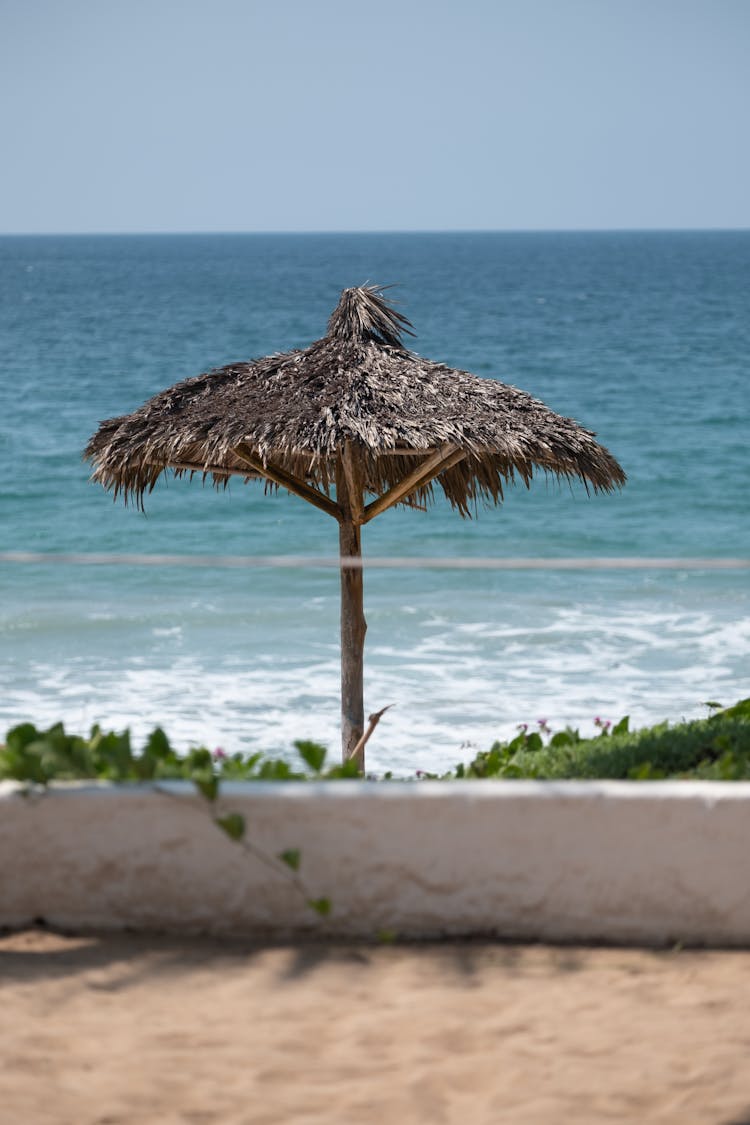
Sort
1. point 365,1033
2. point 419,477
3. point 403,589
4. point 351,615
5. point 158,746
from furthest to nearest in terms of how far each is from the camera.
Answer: point 403,589 < point 351,615 < point 419,477 < point 158,746 < point 365,1033

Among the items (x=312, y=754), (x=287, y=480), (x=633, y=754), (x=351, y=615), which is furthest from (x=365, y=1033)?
(x=287, y=480)

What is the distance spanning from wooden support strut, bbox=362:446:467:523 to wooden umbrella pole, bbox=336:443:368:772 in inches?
4.4

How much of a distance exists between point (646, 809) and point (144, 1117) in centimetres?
135

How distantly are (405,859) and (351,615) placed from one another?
3661mm

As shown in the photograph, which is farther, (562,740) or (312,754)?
(562,740)

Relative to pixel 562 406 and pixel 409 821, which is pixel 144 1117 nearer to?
pixel 409 821

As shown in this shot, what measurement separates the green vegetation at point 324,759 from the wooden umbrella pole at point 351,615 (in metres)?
1.94

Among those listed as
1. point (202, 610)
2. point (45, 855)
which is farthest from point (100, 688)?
point (45, 855)

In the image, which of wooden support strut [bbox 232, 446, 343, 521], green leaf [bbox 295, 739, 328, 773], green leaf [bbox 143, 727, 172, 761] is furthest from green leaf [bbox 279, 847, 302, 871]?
wooden support strut [bbox 232, 446, 343, 521]

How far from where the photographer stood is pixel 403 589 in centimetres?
1457

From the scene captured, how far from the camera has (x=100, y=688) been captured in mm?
11242

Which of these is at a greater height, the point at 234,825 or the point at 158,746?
the point at 158,746

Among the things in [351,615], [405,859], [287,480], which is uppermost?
[287,480]

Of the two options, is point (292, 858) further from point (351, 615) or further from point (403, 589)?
point (403, 589)
